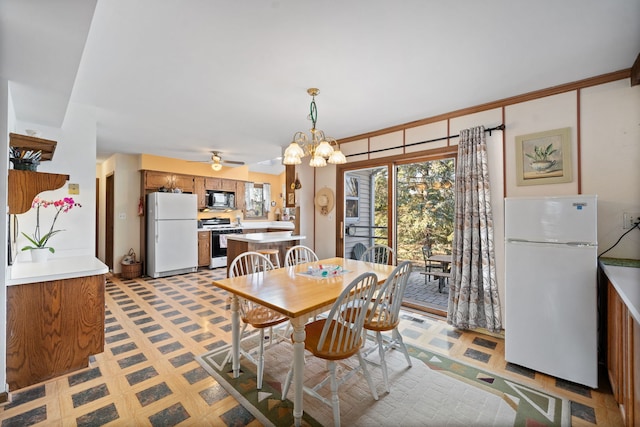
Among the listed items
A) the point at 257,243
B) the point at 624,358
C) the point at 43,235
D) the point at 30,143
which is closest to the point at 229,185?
the point at 257,243

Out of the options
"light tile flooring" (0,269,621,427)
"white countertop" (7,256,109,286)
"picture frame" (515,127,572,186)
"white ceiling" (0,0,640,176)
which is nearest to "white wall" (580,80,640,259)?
"picture frame" (515,127,572,186)

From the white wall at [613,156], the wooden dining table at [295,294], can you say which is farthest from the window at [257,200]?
the white wall at [613,156]

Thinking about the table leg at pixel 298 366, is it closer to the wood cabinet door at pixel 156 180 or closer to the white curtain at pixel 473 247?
the white curtain at pixel 473 247

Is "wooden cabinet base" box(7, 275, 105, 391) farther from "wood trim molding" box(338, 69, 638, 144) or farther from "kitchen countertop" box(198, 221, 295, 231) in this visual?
"kitchen countertop" box(198, 221, 295, 231)

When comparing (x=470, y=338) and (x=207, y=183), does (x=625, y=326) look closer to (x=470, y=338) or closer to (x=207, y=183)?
(x=470, y=338)

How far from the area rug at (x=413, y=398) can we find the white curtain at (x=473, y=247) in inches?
30.3

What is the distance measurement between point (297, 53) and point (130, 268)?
17.1 feet

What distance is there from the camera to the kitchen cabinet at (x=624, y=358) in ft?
4.67

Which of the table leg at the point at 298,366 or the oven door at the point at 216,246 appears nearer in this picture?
the table leg at the point at 298,366

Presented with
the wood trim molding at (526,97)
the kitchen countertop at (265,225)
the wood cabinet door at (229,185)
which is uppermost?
the wood trim molding at (526,97)

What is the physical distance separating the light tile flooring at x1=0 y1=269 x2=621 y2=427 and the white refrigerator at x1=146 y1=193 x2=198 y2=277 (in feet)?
5.85

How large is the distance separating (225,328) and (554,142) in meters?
3.80

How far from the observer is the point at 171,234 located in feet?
17.6

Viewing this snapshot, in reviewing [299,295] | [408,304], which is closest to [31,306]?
[299,295]
